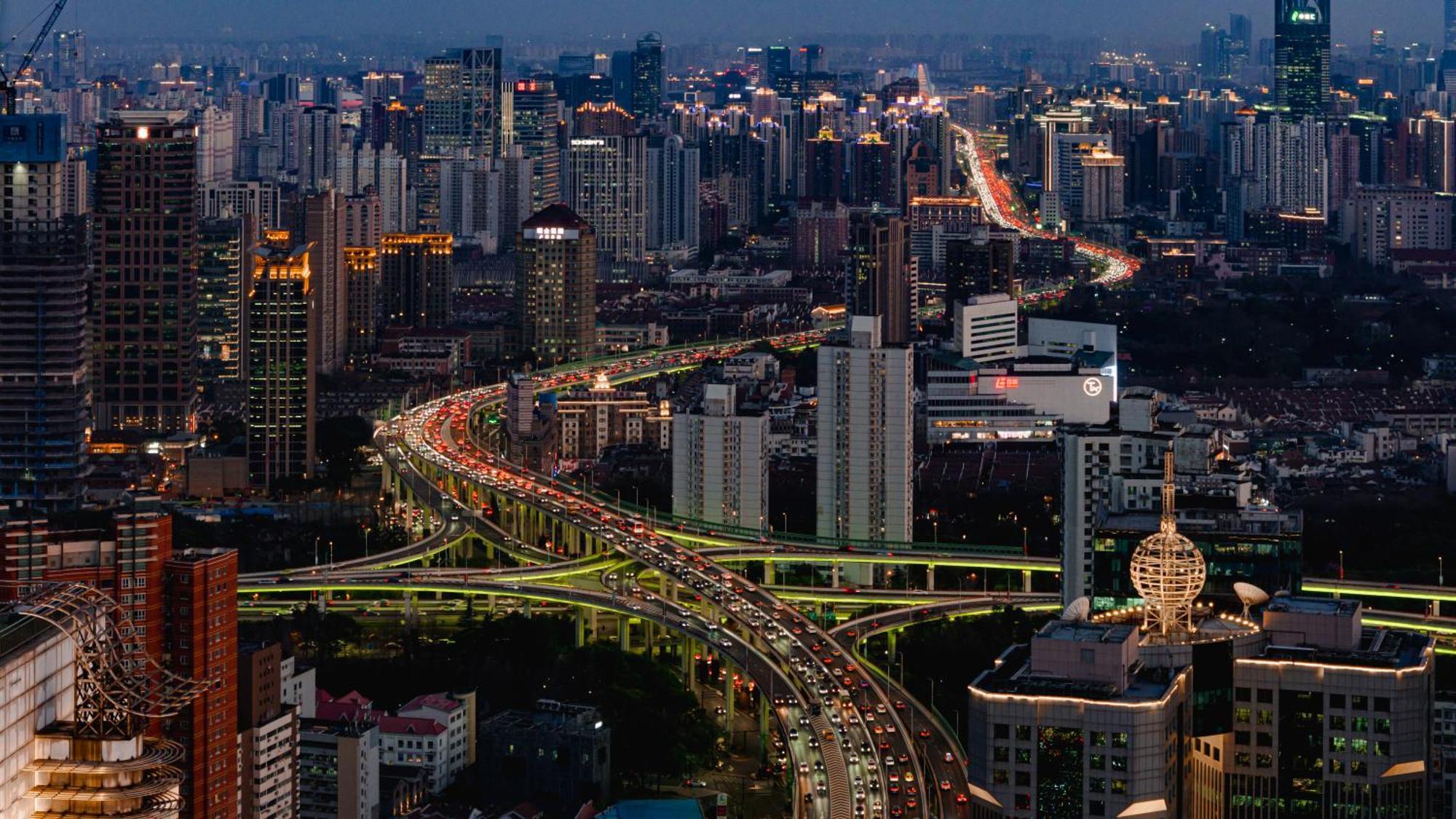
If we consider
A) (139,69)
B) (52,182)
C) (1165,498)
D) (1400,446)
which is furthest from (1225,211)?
(1165,498)

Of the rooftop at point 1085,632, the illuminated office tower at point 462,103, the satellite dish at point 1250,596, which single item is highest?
the illuminated office tower at point 462,103

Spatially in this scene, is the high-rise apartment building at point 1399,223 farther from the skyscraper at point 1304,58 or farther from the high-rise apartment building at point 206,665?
the high-rise apartment building at point 206,665

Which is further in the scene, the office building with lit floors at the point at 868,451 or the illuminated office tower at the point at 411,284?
the illuminated office tower at the point at 411,284

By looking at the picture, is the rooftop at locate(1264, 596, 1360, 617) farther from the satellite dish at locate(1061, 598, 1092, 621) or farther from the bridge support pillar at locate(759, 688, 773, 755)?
the bridge support pillar at locate(759, 688, 773, 755)

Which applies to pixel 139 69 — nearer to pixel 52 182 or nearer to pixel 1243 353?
pixel 1243 353

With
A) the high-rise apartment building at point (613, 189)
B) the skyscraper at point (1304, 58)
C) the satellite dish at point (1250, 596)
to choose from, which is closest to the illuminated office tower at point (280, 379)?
the satellite dish at point (1250, 596)

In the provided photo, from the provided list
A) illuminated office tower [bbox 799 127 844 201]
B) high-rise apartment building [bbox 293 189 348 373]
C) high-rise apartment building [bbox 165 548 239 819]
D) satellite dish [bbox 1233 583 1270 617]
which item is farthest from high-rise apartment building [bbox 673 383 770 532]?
illuminated office tower [bbox 799 127 844 201]

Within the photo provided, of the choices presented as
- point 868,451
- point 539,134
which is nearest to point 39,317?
point 868,451
